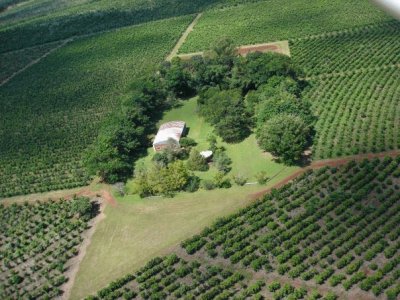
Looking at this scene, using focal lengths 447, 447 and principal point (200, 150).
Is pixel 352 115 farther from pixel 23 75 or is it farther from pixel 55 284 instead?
pixel 23 75

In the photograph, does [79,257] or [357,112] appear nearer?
[79,257]

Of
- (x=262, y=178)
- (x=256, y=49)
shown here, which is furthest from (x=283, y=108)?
(x=256, y=49)

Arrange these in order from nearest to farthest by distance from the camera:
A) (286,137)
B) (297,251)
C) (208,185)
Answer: (297,251), (208,185), (286,137)

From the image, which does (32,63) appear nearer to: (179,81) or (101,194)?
(179,81)

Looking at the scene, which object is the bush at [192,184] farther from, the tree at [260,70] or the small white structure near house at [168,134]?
the tree at [260,70]

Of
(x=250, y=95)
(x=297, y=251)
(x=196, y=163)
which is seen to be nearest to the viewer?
(x=297, y=251)

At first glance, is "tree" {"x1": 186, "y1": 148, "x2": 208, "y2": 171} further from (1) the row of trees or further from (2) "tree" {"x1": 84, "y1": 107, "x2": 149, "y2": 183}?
(2) "tree" {"x1": 84, "y1": 107, "x2": 149, "y2": 183}
